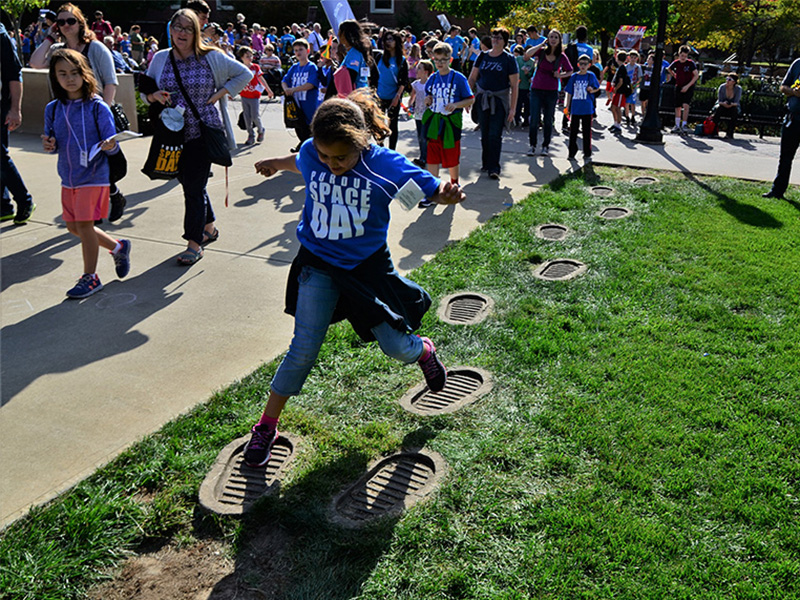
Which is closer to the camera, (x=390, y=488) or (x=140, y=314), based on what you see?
(x=390, y=488)

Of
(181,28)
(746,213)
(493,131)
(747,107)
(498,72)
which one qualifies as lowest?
(746,213)

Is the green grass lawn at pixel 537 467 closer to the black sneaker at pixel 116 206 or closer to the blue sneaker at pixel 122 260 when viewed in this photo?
the blue sneaker at pixel 122 260

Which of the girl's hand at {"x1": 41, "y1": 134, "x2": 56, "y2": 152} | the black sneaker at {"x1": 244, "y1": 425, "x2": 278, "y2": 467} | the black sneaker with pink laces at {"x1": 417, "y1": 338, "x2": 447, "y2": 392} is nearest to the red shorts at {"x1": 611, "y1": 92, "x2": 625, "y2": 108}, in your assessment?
the girl's hand at {"x1": 41, "y1": 134, "x2": 56, "y2": 152}

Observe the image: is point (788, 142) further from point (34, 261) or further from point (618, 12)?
point (618, 12)

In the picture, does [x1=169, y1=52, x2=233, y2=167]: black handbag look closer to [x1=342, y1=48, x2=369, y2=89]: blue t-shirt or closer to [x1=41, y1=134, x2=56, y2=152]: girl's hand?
[x1=41, y1=134, x2=56, y2=152]: girl's hand

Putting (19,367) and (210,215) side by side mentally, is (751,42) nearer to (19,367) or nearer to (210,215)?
(210,215)

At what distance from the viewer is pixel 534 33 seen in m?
16.8

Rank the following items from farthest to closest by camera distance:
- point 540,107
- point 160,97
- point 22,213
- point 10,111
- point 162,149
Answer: point 540,107
point 22,213
point 10,111
point 162,149
point 160,97

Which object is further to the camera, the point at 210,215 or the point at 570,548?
the point at 210,215

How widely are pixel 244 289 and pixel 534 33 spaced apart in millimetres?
13513

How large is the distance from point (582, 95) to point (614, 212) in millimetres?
3232

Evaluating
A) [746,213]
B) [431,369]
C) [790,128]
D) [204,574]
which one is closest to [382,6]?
[790,128]

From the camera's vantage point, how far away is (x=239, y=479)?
3.31 meters

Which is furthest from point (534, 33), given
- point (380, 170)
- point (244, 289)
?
point (380, 170)
